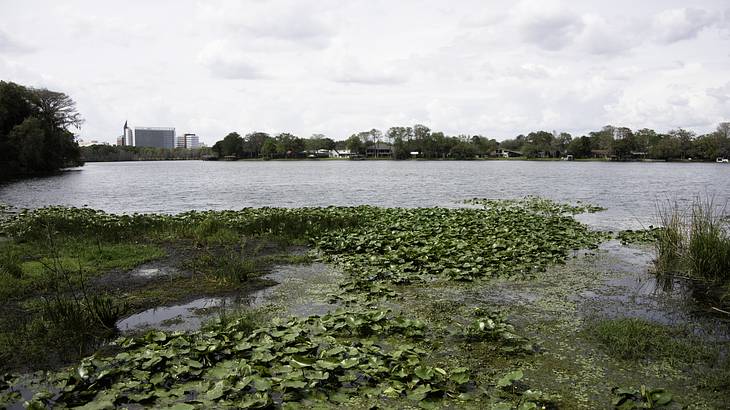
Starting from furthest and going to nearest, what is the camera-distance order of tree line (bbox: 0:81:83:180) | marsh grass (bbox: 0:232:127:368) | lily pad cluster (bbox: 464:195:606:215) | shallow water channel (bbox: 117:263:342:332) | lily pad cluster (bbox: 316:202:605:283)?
tree line (bbox: 0:81:83:180) → lily pad cluster (bbox: 464:195:606:215) → lily pad cluster (bbox: 316:202:605:283) → shallow water channel (bbox: 117:263:342:332) → marsh grass (bbox: 0:232:127:368)

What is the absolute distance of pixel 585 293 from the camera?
33.8 feet

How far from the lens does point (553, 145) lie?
179 meters

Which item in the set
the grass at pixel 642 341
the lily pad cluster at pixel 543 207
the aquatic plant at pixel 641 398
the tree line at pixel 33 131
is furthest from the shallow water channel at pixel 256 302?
the tree line at pixel 33 131

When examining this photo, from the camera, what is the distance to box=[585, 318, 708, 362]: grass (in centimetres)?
707

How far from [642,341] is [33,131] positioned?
7102cm

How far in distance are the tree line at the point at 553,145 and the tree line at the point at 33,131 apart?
351 feet

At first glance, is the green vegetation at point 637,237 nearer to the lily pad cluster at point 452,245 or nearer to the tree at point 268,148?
the lily pad cluster at point 452,245

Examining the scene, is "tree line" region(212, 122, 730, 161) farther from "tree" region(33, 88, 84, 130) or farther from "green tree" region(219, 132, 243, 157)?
"tree" region(33, 88, 84, 130)

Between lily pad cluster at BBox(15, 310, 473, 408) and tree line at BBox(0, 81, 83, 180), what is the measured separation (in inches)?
2527

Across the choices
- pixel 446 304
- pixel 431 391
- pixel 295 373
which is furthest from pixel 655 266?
pixel 295 373

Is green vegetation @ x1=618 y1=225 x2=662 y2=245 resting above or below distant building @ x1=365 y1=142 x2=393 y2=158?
below

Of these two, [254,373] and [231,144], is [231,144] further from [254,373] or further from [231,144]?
[254,373]

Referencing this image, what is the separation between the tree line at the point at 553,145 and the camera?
5655 inches

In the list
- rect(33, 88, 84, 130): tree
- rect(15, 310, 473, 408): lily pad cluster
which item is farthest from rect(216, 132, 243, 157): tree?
rect(15, 310, 473, 408): lily pad cluster
